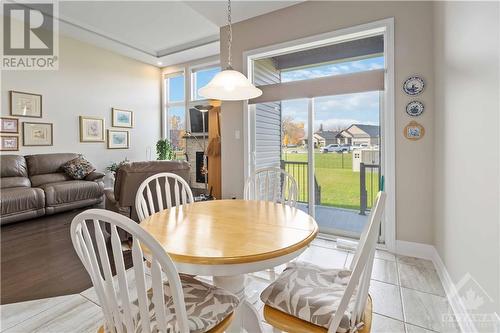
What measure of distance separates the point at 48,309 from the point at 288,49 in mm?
3491

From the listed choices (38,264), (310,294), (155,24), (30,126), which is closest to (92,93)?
(30,126)

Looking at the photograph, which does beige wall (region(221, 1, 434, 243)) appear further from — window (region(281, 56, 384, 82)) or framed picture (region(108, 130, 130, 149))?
framed picture (region(108, 130, 130, 149))

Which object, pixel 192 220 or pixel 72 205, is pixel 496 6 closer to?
pixel 192 220

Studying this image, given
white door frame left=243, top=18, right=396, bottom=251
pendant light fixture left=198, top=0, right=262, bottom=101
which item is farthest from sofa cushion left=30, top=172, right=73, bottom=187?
white door frame left=243, top=18, right=396, bottom=251

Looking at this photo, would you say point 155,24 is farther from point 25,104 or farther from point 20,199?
point 20,199

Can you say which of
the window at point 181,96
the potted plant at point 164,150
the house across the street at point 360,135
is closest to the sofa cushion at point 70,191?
the potted plant at point 164,150

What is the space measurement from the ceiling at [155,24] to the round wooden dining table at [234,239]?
280 cm

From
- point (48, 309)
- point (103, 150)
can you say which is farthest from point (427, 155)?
point (103, 150)

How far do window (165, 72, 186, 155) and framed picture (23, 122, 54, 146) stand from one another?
2.61 m

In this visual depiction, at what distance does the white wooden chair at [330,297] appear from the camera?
0.88 m

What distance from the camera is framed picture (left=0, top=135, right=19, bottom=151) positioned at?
164 inches

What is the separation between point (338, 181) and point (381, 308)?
5.40 feet

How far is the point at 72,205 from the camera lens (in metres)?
4.32

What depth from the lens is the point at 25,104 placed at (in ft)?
14.5
